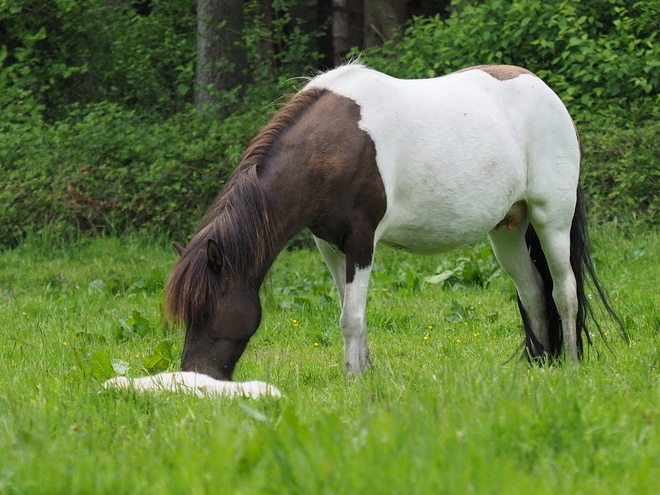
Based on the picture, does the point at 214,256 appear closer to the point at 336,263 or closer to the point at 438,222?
the point at 336,263

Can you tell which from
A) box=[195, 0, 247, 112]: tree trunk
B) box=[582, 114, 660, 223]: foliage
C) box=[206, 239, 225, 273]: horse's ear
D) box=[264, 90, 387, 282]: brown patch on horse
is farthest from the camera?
box=[195, 0, 247, 112]: tree trunk

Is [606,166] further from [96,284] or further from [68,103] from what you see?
[68,103]

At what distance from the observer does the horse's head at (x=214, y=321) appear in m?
4.21

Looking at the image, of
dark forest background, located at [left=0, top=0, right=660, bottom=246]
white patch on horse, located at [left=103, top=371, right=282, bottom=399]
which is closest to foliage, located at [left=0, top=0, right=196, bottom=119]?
dark forest background, located at [left=0, top=0, right=660, bottom=246]

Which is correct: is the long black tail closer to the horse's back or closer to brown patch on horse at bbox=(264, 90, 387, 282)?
the horse's back

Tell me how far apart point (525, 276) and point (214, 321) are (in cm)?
232

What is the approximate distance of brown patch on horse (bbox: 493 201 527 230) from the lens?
219 inches

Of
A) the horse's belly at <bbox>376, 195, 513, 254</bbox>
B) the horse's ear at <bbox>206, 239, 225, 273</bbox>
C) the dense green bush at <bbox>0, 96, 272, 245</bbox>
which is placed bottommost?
the dense green bush at <bbox>0, 96, 272, 245</bbox>

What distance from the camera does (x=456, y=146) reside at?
16.6 ft

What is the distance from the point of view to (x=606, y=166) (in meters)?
10.5

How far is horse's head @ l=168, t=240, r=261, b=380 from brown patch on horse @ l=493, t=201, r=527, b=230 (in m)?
2.06

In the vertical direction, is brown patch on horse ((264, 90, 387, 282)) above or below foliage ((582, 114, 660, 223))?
above

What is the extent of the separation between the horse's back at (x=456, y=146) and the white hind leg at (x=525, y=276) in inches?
14.5

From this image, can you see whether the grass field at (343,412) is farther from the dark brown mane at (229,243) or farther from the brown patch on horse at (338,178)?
the brown patch on horse at (338,178)
